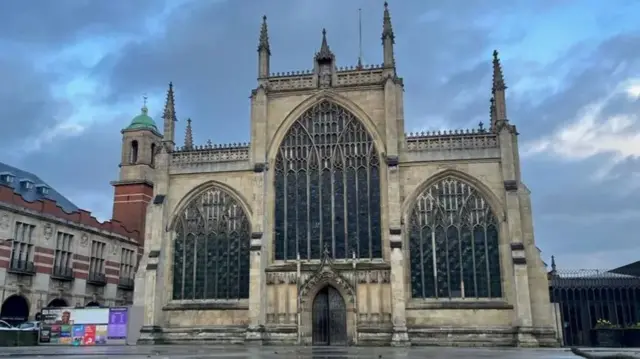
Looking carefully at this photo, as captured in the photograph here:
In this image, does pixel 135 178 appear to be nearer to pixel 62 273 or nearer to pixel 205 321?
pixel 62 273

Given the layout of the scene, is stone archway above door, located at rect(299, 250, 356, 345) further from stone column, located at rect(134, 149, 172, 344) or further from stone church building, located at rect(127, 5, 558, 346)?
stone column, located at rect(134, 149, 172, 344)

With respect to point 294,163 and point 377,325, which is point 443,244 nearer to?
point 377,325

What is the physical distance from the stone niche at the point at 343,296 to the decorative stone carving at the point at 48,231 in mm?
18316

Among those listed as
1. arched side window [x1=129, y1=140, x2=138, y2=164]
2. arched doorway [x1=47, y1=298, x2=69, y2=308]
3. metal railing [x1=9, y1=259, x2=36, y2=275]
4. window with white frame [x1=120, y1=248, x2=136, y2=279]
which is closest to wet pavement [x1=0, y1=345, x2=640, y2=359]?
metal railing [x1=9, y1=259, x2=36, y2=275]

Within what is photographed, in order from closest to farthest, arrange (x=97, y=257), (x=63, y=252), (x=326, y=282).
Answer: (x=326, y=282) → (x=63, y=252) → (x=97, y=257)

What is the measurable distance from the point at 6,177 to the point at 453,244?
34.6m

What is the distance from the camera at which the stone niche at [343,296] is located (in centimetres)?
3703

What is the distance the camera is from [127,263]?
54.9 metres

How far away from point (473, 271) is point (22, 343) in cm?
2680

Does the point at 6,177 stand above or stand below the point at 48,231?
above

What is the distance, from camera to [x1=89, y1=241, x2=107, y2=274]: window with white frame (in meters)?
49.9

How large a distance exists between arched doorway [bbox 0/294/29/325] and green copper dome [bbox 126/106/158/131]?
71.9 ft

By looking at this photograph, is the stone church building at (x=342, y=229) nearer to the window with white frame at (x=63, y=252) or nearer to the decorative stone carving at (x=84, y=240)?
the window with white frame at (x=63, y=252)

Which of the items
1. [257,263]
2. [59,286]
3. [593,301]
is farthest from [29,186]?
[593,301]
